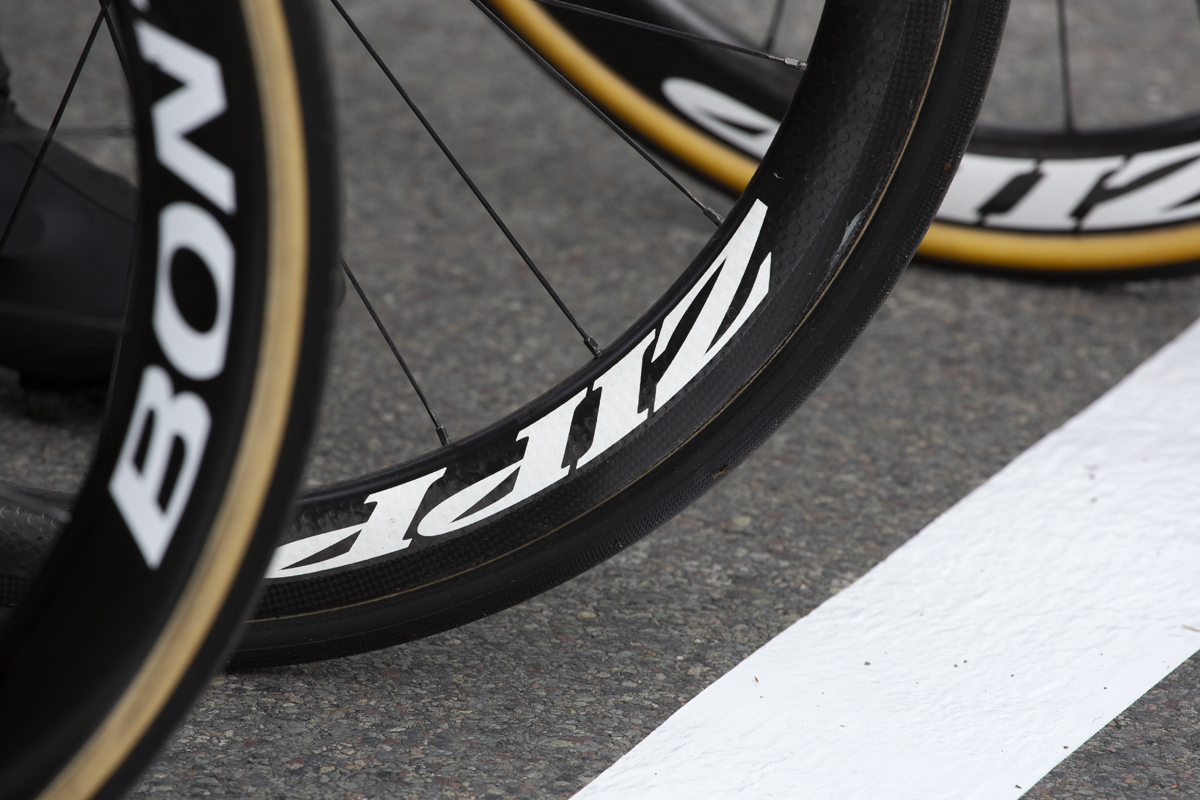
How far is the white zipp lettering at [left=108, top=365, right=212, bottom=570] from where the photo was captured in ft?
2.58

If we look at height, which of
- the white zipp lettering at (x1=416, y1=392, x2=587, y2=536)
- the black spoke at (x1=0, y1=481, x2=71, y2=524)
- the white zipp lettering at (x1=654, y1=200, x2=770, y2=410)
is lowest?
the black spoke at (x1=0, y1=481, x2=71, y2=524)

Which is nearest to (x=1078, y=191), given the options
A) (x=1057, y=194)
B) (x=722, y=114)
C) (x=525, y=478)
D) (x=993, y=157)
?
(x=1057, y=194)

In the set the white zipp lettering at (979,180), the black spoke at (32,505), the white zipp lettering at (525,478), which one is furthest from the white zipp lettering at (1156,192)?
the black spoke at (32,505)

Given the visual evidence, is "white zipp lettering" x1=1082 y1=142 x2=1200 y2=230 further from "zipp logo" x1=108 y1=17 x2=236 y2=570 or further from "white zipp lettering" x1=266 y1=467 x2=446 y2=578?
"zipp logo" x1=108 y1=17 x2=236 y2=570

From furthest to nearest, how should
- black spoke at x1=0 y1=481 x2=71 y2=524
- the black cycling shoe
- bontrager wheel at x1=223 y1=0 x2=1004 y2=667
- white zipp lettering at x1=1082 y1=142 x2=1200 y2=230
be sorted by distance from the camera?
1. white zipp lettering at x1=1082 y1=142 x2=1200 y2=230
2. the black cycling shoe
3. black spoke at x1=0 y1=481 x2=71 y2=524
4. bontrager wheel at x1=223 y1=0 x2=1004 y2=667

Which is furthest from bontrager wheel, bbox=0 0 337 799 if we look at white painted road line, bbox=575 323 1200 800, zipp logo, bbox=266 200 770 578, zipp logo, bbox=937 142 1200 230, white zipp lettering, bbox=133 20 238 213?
zipp logo, bbox=937 142 1200 230

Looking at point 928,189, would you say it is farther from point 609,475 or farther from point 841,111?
point 609,475

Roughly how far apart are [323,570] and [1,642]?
440 mm

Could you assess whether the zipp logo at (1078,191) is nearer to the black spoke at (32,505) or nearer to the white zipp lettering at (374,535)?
the white zipp lettering at (374,535)

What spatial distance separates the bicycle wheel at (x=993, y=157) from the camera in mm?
2029

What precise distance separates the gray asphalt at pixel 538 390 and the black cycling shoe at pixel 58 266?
0.10 metres

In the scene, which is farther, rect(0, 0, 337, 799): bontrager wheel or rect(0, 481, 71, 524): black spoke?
rect(0, 481, 71, 524): black spoke

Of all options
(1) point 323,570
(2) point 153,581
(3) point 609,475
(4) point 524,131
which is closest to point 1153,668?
(3) point 609,475

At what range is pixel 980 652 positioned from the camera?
1406mm
